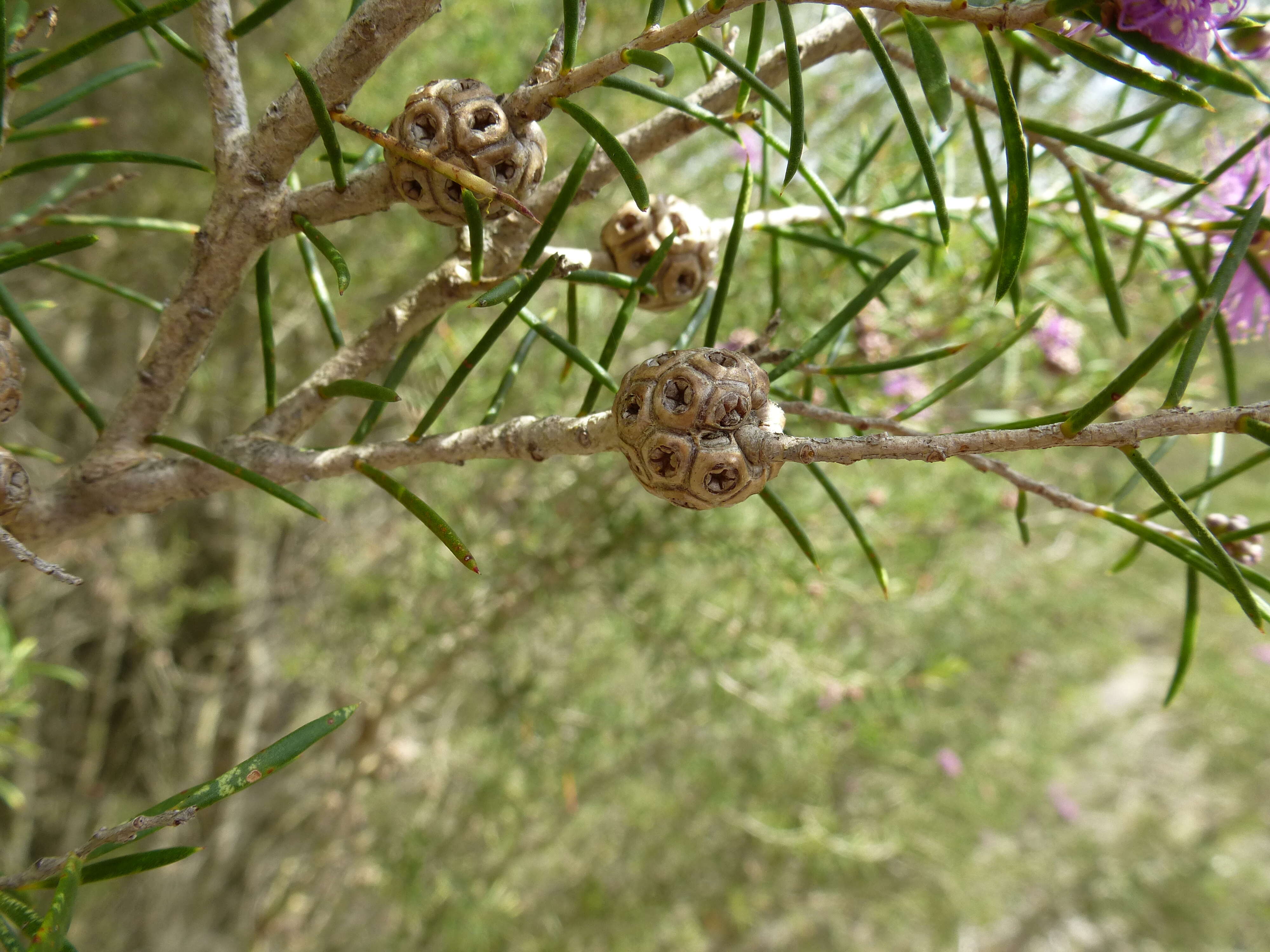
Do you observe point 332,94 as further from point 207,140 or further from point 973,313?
point 207,140

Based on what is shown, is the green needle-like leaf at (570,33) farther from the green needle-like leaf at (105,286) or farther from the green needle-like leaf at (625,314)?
the green needle-like leaf at (105,286)

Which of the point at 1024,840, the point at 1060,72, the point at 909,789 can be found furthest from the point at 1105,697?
the point at 1060,72

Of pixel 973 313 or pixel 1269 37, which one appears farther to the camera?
pixel 973 313

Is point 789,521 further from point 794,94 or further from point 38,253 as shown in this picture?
point 38,253

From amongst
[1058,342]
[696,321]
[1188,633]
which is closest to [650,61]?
[696,321]

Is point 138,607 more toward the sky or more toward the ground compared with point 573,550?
more toward the sky

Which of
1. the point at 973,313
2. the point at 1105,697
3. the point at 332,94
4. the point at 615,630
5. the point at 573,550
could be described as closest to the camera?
the point at 332,94

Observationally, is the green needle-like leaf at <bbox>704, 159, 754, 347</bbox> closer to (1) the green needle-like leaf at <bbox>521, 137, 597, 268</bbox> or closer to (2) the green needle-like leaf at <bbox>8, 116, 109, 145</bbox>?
(1) the green needle-like leaf at <bbox>521, 137, 597, 268</bbox>
